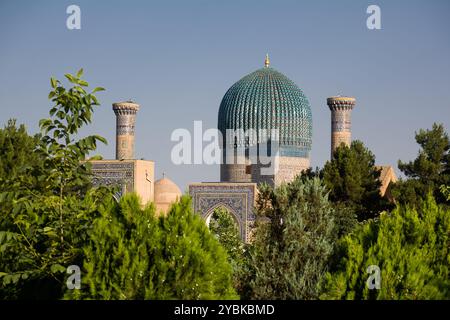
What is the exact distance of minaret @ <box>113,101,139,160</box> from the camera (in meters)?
36.8

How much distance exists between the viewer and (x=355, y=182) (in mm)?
24469

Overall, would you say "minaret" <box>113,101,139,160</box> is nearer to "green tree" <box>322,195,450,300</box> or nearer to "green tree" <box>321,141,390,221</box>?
"green tree" <box>321,141,390,221</box>

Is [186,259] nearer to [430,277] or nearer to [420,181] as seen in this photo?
[430,277]

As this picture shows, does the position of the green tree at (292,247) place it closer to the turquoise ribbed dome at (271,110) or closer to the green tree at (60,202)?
the green tree at (60,202)

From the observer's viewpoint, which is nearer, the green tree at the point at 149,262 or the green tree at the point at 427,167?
the green tree at the point at 149,262

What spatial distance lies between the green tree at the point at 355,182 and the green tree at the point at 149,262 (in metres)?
16.2

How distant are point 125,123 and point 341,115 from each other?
28.8 ft

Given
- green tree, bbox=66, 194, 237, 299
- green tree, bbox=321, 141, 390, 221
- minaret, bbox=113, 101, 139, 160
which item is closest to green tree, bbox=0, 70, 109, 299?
green tree, bbox=66, 194, 237, 299

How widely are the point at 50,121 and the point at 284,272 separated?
2.89 m

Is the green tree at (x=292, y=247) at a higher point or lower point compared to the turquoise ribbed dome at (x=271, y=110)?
lower

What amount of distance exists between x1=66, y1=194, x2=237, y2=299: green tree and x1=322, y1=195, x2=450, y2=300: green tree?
1121 mm

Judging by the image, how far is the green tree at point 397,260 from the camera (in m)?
8.00

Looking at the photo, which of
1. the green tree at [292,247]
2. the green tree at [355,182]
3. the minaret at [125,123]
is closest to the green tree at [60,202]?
the green tree at [292,247]
